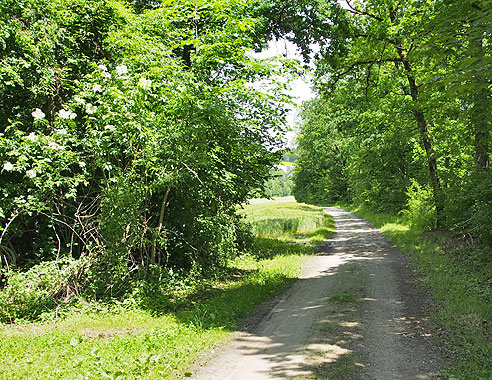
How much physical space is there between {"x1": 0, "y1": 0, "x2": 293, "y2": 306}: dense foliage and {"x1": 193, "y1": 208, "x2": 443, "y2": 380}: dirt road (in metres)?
3.30

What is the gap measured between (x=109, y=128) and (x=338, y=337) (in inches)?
225

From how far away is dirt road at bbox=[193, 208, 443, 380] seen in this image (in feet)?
14.9

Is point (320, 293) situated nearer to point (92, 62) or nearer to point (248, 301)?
point (248, 301)

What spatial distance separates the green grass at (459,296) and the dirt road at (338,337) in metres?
0.31

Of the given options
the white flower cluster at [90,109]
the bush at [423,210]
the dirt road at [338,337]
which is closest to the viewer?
the dirt road at [338,337]

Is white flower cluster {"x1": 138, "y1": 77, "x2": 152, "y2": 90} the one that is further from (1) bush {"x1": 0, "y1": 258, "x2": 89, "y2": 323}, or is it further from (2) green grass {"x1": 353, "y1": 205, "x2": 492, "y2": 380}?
(2) green grass {"x1": 353, "y1": 205, "x2": 492, "y2": 380}

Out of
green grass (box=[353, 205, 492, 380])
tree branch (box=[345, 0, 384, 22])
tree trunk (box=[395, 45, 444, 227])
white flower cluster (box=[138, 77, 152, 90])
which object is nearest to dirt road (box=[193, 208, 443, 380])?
green grass (box=[353, 205, 492, 380])

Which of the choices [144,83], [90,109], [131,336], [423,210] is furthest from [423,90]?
[423,210]

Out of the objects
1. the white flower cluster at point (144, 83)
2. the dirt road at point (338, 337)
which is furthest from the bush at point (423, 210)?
the white flower cluster at point (144, 83)

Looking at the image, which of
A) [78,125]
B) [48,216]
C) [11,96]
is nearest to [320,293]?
[48,216]

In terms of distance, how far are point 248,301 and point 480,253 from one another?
21.9 ft

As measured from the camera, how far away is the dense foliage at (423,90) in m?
6.34

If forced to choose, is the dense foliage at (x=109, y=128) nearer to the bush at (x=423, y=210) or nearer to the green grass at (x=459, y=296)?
the green grass at (x=459, y=296)

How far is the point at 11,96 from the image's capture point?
7727 mm
